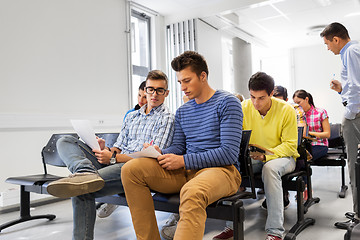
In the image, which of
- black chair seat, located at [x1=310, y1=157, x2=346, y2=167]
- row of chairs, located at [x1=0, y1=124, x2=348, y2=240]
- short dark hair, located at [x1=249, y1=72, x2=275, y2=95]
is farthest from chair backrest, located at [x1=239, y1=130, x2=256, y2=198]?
black chair seat, located at [x1=310, y1=157, x2=346, y2=167]

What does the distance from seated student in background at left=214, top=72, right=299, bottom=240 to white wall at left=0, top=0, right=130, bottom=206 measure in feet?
7.66

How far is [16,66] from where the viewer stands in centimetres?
336

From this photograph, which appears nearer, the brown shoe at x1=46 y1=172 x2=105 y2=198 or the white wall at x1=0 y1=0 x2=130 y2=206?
the brown shoe at x1=46 y1=172 x2=105 y2=198

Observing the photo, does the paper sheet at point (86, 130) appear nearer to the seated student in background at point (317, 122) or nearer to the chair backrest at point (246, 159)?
the chair backrest at point (246, 159)

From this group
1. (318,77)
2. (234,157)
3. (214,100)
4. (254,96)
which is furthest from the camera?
(318,77)

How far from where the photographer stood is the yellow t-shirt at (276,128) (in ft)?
7.52

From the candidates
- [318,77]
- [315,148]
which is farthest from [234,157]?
[318,77]

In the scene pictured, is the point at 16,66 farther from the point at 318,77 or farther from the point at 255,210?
the point at 318,77

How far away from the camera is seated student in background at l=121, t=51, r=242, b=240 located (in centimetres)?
147

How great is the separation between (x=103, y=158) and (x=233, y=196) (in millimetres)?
878

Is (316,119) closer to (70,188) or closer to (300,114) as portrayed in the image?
(300,114)

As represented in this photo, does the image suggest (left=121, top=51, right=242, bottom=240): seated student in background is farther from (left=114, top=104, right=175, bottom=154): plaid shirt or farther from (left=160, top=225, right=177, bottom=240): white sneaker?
(left=160, top=225, right=177, bottom=240): white sneaker

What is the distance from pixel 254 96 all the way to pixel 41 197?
8.44ft

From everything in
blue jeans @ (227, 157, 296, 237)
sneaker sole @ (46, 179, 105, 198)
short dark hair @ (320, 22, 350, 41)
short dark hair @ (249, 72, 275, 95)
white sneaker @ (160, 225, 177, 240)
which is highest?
short dark hair @ (320, 22, 350, 41)
